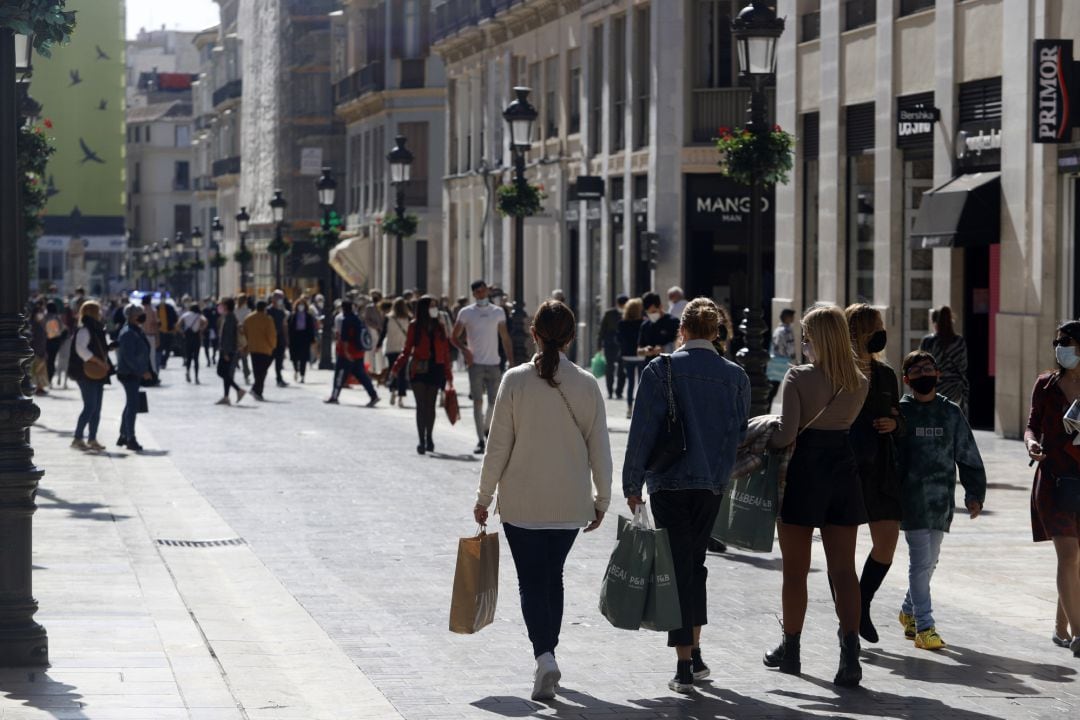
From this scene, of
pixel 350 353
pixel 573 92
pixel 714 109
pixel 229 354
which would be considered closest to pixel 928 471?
pixel 350 353

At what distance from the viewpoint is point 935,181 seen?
89.0 ft

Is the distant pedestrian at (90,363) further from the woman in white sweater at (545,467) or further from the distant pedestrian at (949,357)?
the woman in white sweater at (545,467)

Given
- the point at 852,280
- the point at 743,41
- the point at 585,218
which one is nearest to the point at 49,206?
the point at 585,218

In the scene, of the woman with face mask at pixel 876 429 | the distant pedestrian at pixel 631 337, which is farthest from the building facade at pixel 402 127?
the woman with face mask at pixel 876 429

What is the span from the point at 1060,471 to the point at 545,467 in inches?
111

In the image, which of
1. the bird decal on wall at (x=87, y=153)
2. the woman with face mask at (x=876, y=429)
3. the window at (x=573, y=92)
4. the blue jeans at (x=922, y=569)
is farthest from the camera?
the bird decal on wall at (x=87, y=153)

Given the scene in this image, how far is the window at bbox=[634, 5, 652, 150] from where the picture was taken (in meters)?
40.7

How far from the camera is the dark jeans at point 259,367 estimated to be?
34000 millimetres

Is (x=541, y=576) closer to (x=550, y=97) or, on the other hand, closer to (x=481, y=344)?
(x=481, y=344)

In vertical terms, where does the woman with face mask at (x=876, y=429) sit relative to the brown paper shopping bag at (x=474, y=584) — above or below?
above

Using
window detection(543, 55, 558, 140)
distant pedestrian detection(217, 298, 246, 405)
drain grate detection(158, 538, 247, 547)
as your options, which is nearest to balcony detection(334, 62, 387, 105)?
window detection(543, 55, 558, 140)

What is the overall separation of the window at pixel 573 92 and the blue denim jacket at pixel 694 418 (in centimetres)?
3632

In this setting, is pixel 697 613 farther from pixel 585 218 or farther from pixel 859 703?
pixel 585 218

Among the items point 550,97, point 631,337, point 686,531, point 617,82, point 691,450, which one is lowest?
→ point 686,531
